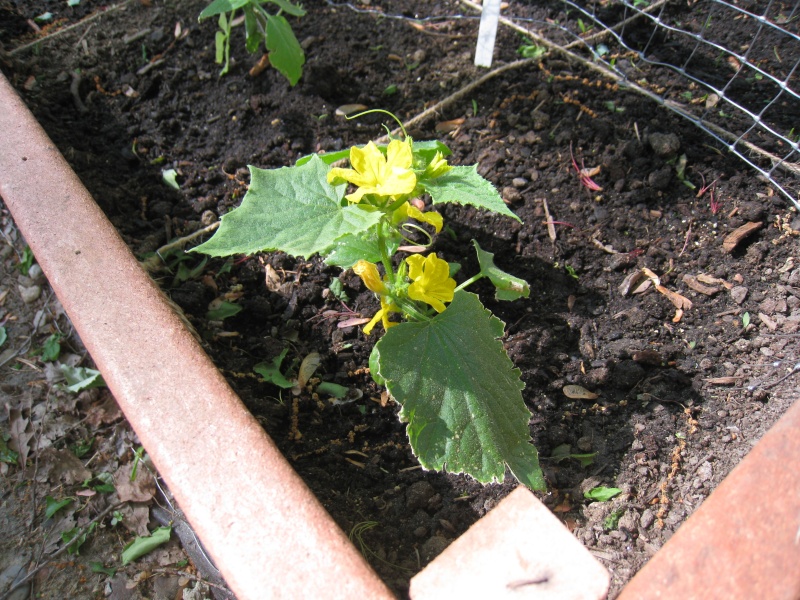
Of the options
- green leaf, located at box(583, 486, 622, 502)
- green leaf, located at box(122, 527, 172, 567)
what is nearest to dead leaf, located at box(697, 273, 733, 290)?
green leaf, located at box(583, 486, 622, 502)

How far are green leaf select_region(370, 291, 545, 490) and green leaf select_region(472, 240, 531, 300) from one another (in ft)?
0.60

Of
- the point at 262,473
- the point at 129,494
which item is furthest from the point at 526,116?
the point at 129,494

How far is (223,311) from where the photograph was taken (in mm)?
1587

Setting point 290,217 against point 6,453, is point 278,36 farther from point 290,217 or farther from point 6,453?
point 6,453

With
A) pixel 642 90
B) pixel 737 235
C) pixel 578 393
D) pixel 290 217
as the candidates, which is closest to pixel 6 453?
pixel 290 217

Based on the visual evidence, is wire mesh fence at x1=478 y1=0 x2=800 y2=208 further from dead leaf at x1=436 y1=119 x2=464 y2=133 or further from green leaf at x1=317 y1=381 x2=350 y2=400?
green leaf at x1=317 y1=381 x2=350 y2=400

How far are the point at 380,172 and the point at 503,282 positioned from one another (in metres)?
0.42

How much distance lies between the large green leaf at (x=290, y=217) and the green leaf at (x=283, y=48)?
84cm

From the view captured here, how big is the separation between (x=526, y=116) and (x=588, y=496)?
1211mm

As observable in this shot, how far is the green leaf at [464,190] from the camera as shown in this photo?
1120 mm

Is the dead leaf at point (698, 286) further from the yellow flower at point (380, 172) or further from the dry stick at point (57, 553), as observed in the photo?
the dry stick at point (57, 553)

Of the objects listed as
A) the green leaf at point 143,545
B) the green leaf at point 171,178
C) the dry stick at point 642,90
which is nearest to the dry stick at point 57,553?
the green leaf at point 143,545

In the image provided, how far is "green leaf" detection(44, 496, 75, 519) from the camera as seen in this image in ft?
4.92

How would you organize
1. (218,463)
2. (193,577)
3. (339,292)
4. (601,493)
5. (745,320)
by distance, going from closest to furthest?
(218,463) → (601,493) → (193,577) → (745,320) → (339,292)
